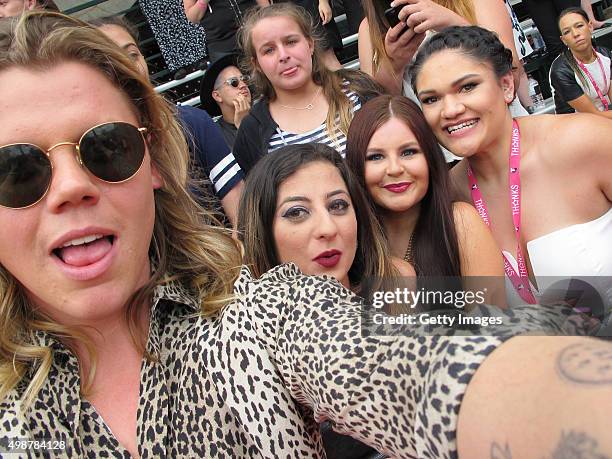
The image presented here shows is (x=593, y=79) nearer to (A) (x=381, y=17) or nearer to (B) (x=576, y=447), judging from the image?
(A) (x=381, y=17)

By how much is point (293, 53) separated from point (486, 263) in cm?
152

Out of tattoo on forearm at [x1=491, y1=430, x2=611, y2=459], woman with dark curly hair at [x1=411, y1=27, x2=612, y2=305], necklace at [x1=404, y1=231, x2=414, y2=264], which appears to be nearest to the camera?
tattoo on forearm at [x1=491, y1=430, x2=611, y2=459]

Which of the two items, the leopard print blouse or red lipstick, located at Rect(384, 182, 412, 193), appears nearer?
the leopard print blouse

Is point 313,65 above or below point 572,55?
below

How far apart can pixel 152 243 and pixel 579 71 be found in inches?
175

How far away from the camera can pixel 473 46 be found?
6.95ft

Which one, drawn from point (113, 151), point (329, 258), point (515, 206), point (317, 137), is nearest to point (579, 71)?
point (317, 137)

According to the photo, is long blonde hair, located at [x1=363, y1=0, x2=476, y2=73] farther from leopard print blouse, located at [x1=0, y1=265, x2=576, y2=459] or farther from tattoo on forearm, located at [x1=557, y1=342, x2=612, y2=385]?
tattoo on forearm, located at [x1=557, y1=342, x2=612, y2=385]

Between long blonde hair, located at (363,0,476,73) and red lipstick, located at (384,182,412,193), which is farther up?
long blonde hair, located at (363,0,476,73)

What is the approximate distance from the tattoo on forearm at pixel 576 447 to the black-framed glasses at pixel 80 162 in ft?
2.69

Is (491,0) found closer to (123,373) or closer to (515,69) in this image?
(515,69)

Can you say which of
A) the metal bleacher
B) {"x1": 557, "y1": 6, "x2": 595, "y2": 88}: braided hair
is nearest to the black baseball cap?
the metal bleacher

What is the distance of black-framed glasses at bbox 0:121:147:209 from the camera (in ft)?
3.11

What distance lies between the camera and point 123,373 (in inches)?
43.1
